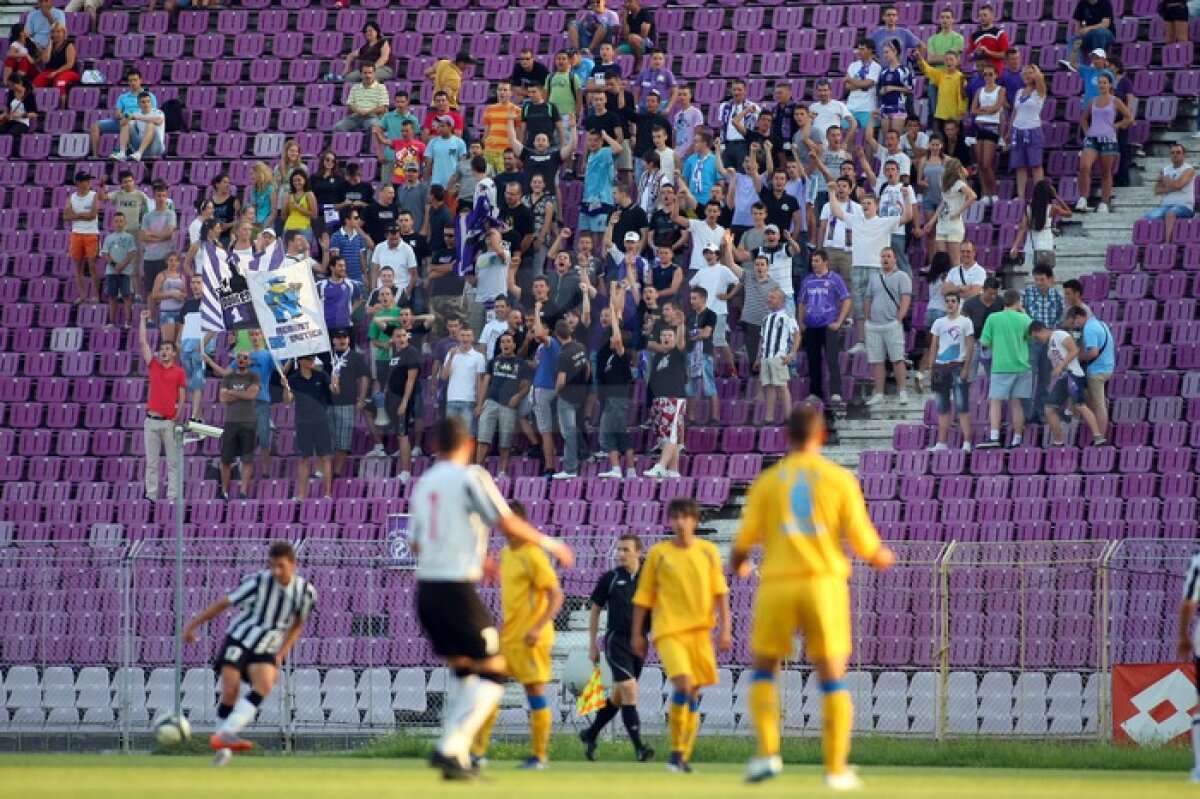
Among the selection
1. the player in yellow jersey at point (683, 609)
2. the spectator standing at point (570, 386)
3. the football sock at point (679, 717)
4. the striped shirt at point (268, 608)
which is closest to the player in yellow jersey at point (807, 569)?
the football sock at point (679, 717)

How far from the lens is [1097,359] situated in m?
25.8

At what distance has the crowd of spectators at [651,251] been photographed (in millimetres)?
27578

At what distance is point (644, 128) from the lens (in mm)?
30766

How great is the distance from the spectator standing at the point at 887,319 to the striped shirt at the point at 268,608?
39.1ft

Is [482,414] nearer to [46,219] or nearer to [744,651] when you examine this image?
[744,651]

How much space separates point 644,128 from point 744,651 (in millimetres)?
9512

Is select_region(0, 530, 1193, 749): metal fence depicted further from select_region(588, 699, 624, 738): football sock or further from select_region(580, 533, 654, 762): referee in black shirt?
select_region(580, 533, 654, 762): referee in black shirt

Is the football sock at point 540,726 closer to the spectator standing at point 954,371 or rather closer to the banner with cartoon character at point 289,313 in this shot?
the spectator standing at point 954,371

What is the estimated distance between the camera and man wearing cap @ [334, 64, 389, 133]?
3397 cm

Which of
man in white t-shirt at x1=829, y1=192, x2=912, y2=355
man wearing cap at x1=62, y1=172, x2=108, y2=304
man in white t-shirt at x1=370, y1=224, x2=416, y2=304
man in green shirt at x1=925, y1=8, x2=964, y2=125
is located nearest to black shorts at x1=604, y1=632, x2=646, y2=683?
man in white t-shirt at x1=829, y1=192, x2=912, y2=355

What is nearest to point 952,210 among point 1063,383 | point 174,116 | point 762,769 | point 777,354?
point 777,354

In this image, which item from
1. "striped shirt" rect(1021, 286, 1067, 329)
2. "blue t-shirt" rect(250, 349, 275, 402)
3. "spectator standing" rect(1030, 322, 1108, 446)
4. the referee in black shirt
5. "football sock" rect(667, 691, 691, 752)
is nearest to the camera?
"football sock" rect(667, 691, 691, 752)

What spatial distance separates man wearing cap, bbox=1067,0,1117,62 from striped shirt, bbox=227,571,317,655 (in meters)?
17.0

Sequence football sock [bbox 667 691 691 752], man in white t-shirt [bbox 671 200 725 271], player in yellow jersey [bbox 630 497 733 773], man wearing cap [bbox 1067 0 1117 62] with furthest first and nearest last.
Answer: man wearing cap [bbox 1067 0 1117 62] → man in white t-shirt [bbox 671 200 725 271] → player in yellow jersey [bbox 630 497 733 773] → football sock [bbox 667 691 691 752]
